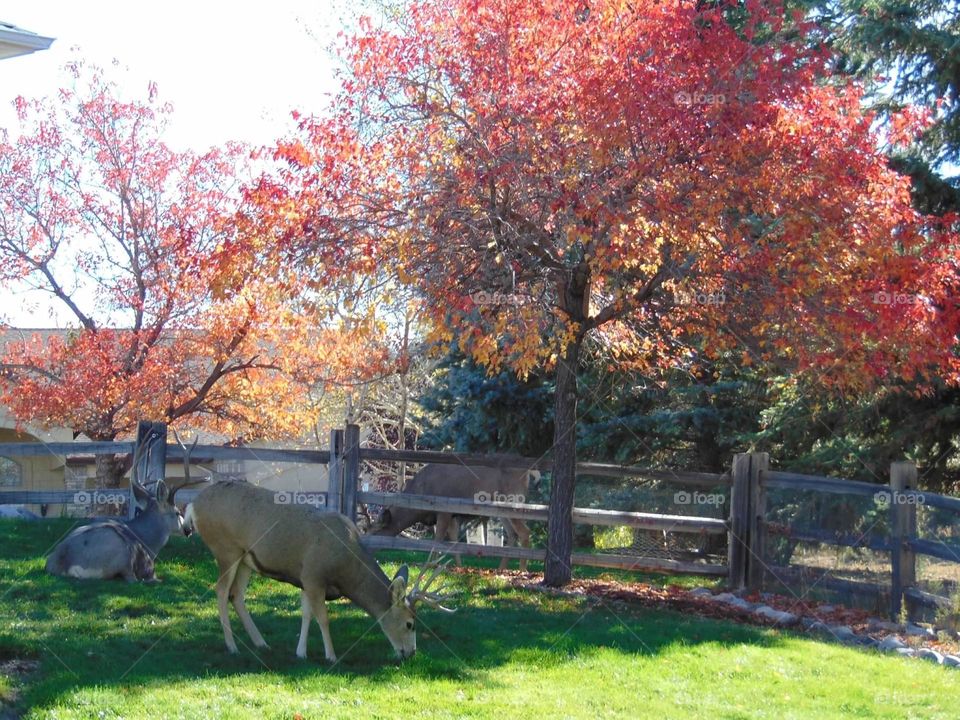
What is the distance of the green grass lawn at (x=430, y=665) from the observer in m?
7.45

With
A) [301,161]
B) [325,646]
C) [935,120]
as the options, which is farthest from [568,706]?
[935,120]

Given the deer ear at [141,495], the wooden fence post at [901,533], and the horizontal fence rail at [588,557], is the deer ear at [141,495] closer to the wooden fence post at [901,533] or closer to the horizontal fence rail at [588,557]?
the horizontal fence rail at [588,557]

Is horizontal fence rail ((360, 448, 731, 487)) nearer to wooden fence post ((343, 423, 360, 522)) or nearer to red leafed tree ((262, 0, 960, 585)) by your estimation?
→ wooden fence post ((343, 423, 360, 522))

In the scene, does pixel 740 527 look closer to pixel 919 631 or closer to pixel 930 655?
pixel 919 631

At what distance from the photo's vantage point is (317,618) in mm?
8930

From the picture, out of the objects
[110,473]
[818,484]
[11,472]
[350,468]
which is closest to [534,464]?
[350,468]

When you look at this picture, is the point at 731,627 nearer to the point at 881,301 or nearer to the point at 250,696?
the point at 881,301

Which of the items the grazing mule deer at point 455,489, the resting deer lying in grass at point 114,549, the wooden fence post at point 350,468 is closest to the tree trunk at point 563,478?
the grazing mule deer at point 455,489

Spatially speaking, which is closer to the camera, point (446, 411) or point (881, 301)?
point (881, 301)

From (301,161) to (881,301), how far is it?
6.37 meters

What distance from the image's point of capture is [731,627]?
1118cm

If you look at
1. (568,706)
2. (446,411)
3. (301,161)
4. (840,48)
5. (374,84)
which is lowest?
(568,706)

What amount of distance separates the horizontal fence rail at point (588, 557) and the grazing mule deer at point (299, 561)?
13.8ft

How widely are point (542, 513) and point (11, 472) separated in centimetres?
2120
